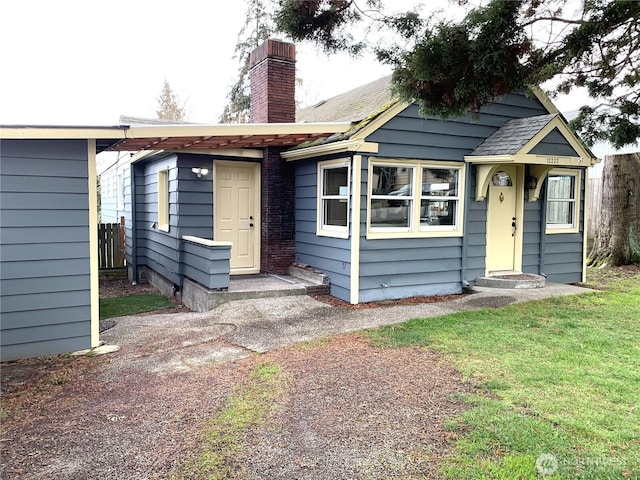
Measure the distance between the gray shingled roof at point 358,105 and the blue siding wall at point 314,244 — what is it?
1.27 m

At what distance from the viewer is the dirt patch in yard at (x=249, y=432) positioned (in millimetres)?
2893

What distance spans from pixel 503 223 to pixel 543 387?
17.9 feet

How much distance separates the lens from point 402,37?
17.4ft

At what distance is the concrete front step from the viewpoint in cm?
841

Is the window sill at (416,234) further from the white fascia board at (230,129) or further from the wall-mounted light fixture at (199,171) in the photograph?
the wall-mounted light fixture at (199,171)

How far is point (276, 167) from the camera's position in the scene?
9156 mm

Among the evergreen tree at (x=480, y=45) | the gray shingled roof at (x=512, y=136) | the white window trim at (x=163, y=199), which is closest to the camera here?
the evergreen tree at (x=480, y=45)

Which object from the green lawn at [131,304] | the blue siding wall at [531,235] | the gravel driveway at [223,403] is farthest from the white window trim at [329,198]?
the blue siding wall at [531,235]

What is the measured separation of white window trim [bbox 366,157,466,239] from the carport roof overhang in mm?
1025

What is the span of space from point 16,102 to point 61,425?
19410 mm

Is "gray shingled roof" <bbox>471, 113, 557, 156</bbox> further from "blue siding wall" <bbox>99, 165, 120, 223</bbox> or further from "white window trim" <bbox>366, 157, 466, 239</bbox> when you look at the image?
"blue siding wall" <bbox>99, 165, 120, 223</bbox>

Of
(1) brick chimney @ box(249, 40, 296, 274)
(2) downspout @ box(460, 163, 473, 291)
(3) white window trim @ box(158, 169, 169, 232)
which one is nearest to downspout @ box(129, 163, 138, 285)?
(3) white window trim @ box(158, 169, 169, 232)

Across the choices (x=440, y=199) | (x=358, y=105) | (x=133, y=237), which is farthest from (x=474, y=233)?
(x=133, y=237)

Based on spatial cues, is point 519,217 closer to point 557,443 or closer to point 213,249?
point 213,249
